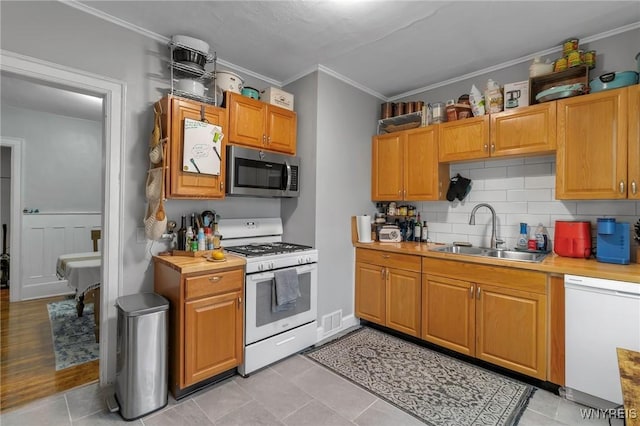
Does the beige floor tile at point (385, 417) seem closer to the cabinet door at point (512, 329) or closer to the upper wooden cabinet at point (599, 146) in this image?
the cabinet door at point (512, 329)

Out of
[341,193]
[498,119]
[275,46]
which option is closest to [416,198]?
[341,193]

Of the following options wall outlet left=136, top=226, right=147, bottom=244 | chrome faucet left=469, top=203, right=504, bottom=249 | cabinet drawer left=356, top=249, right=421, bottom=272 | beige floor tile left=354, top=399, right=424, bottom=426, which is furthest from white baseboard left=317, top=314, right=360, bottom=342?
wall outlet left=136, top=226, right=147, bottom=244

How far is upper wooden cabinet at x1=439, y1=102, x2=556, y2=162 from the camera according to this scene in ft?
7.82

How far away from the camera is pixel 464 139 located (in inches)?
111

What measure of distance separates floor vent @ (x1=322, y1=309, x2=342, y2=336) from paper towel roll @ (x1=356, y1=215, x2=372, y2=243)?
2.62 ft

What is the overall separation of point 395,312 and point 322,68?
249 centimetres

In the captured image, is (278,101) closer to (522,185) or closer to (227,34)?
(227,34)

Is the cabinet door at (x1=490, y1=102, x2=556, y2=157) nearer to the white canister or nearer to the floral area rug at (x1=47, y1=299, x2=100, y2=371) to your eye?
the white canister

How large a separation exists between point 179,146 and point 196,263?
0.87 metres

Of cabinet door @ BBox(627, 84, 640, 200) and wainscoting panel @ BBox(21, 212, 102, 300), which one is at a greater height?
cabinet door @ BBox(627, 84, 640, 200)

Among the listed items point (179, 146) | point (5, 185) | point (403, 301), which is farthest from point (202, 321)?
point (5, 185)

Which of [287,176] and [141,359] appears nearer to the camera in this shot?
[141,359]

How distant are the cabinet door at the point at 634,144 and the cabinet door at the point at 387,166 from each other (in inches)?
67.9

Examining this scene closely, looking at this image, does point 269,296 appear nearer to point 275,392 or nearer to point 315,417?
point 275,392
